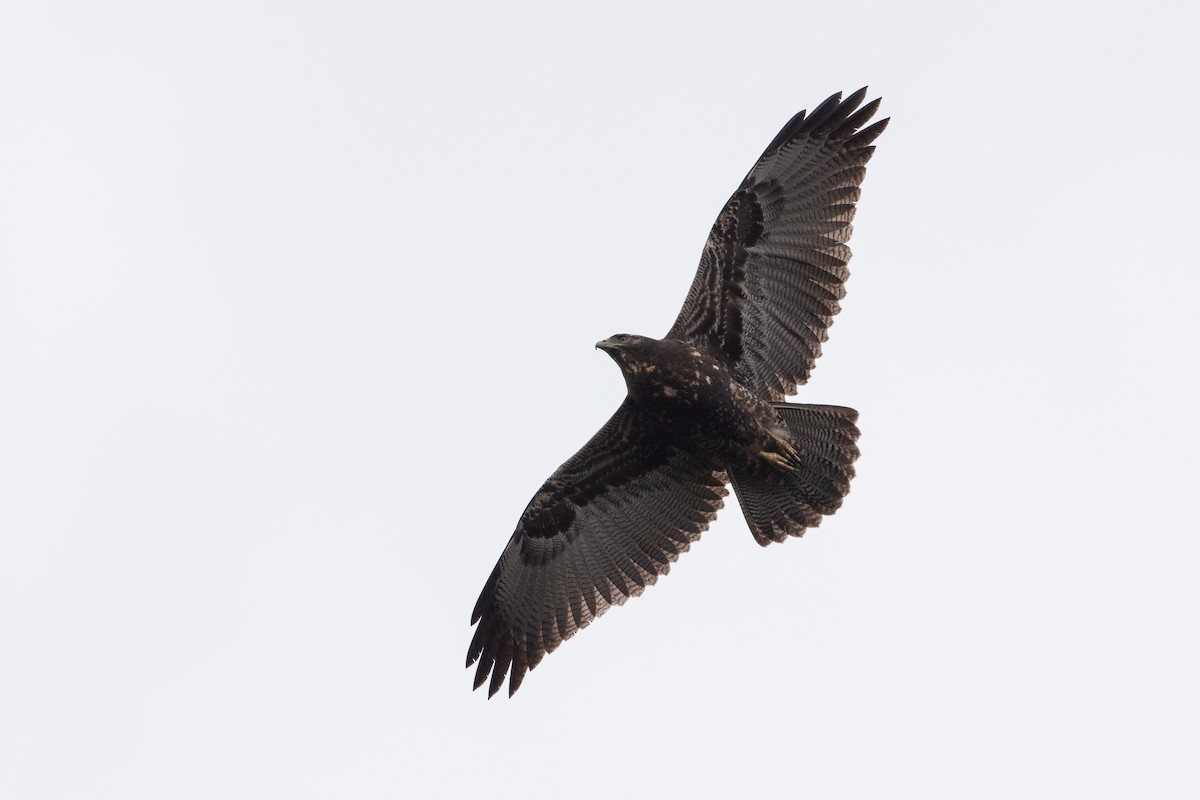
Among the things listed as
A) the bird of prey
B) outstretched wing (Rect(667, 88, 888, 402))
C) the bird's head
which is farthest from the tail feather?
the bird's head

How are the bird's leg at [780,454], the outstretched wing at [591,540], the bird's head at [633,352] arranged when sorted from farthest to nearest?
the outstretched wing at [591,540], the bird's leg at [780,454], the bird's head at [633,352]

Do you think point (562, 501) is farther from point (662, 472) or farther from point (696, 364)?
point (696, 364)

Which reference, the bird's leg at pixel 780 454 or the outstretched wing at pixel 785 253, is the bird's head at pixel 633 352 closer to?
the outstretched wing at pixel 785 253

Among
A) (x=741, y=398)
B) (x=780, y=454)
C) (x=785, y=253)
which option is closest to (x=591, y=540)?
(x=780, y=454)

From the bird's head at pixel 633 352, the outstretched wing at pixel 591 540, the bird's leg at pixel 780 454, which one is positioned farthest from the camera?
the outstretched wing at pixel 591 540

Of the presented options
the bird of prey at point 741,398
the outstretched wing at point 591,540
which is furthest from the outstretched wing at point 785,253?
the outstretched wing at point 591,540

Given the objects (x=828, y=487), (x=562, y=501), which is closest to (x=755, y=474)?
(x=828, y=487)

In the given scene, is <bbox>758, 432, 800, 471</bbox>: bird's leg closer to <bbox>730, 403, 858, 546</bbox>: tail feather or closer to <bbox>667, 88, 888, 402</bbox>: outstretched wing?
<bbox>730, 403, 858, 546</bbox>: tail feather

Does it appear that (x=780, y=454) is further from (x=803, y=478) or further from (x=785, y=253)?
(x=785, y=253)
